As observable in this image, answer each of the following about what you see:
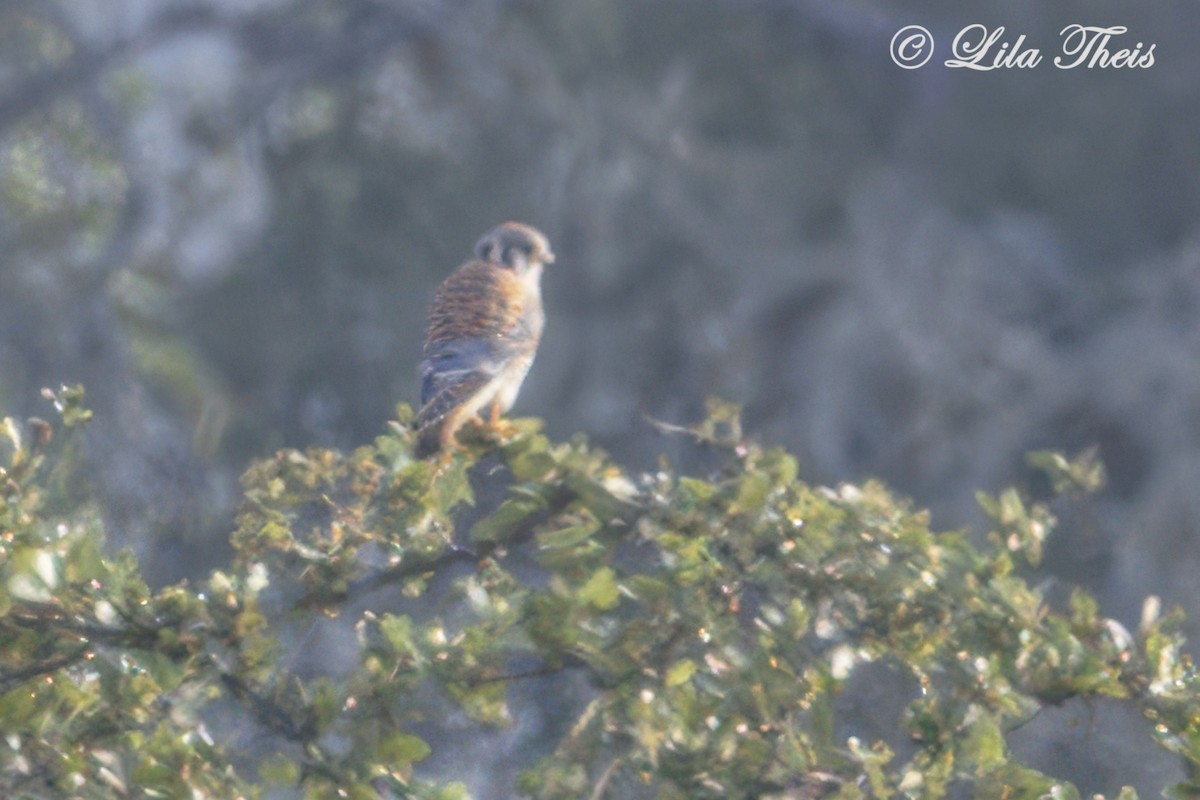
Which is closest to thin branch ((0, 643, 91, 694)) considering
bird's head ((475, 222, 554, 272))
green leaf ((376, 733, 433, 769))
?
green leaf ((376, 733, 433, 769))

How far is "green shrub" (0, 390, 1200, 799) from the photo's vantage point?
1.03 meters

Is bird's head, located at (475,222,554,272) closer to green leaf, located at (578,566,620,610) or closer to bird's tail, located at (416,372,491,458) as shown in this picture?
bird's tail, located at (416,372,491,458)

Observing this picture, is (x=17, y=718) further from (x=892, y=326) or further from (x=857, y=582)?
(x=892, y=326)

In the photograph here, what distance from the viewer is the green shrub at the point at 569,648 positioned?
1027mm

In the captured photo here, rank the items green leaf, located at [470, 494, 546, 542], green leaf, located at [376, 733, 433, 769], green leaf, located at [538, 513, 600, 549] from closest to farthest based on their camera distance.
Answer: green leaf, located at [376, 733, 433, 769], green leaf, located at [538, 513, 600, 549], green leaf, located at [470, 494, 546, 542]

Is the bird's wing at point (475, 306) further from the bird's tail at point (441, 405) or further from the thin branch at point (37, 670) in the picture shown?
the thin branch at point (37, 670)

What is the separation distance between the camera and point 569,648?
3.46ft

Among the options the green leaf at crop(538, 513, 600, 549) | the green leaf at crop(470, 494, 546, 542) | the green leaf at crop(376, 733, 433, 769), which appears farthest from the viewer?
the green leaf at crop(470, 494, 546, 542)

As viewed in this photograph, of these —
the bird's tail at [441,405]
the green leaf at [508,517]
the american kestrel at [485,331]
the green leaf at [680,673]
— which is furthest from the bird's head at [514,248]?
the green leaf at [680,673]

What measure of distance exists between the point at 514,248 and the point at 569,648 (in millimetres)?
2152

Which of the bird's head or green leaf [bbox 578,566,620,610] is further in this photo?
the bird's head

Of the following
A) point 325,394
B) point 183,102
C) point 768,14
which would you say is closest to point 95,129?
point 183,102

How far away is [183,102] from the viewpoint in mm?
4832

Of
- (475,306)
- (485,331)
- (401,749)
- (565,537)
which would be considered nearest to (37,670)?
(401,749)
